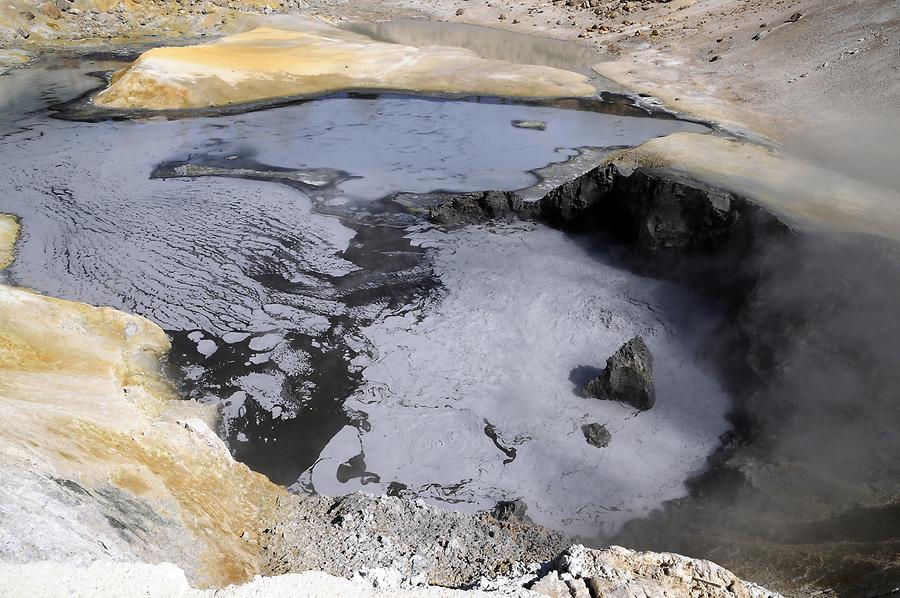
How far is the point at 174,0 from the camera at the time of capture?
40.1 metres

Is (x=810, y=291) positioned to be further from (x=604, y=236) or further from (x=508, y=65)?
(x=508, y=65)

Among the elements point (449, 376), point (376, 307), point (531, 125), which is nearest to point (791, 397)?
point (449, 376)

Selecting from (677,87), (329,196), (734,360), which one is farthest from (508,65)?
(734,360)

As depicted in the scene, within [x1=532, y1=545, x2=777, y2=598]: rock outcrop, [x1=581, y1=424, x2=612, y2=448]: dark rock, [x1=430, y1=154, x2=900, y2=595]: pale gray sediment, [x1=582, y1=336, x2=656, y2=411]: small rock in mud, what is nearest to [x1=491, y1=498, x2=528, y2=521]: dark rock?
[x1=430, y1=154, x2=900, y2=595]: pale gray sediment

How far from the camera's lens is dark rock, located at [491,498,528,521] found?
254 inches

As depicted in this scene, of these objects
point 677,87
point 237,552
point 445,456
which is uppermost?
point 677,87

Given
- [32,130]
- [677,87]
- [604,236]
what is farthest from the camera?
[677,87]

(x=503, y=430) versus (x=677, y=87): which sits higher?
(x=677, y=87)

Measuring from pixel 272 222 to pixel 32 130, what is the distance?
35.4ft

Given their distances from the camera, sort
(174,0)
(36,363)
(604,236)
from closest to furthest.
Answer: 1. (36,363)
2. (604,236)
3. (174,0)

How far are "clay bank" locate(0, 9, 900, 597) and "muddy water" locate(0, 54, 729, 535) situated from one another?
52mm

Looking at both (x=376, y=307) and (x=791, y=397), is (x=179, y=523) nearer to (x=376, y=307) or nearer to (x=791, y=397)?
(x=376, y=307)

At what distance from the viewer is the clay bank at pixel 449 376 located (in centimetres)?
484

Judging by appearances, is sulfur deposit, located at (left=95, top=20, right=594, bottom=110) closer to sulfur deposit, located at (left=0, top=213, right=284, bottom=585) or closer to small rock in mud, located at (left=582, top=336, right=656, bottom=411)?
sulfur deposit, located at (left=0, top=213, right=284, bottom=585)
